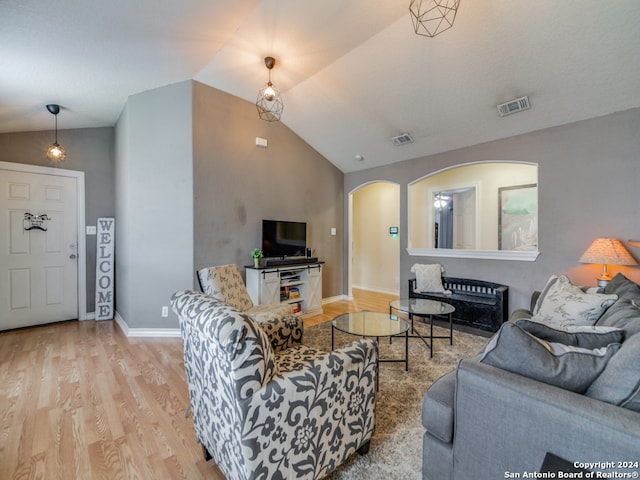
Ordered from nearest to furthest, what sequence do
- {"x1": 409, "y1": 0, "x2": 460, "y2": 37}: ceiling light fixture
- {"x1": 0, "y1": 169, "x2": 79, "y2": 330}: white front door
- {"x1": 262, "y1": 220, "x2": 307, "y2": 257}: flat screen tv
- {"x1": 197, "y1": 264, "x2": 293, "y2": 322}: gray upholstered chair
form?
{"x1": 409, "y1": 0, "x2": 460, "y2": 37}: ceiling light fixture, {"x1": 197, "y1": 264, "x2": 293, "y2": 322}: gray upholstered chair, {"x1": 0, "y1": 169, "x2": 79, "y2": 330}: white front door, {"x1": 262, "y1": 220, "x2": 307, "y2": 257}: flat screen tv

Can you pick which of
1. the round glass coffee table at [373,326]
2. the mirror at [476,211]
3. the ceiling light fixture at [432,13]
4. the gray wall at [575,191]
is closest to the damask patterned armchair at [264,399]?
the round glass coffee table at [373,326]

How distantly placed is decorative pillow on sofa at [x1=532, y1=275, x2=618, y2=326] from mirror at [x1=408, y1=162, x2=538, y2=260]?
5.48 feet

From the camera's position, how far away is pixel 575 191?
3.28 m

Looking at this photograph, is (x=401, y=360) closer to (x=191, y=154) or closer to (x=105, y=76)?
(x=191, y=154)

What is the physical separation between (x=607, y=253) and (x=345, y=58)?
135 inches

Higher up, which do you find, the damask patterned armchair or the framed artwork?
the framed artwork

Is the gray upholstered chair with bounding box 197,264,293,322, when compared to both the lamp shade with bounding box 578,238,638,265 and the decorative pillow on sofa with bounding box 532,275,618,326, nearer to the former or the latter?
the decorative pillow on sofa with bounding box 532,275,618,326

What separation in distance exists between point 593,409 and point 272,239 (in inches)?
151

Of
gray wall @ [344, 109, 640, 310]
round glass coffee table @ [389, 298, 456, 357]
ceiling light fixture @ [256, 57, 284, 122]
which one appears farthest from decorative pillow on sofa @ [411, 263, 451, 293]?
ceiling light fixture @ [256, 57, 284, 122]

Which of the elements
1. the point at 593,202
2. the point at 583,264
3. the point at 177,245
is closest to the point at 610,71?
the point at 593,202

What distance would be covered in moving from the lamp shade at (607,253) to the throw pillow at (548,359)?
2.35m

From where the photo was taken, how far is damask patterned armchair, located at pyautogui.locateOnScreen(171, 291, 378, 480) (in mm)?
1136

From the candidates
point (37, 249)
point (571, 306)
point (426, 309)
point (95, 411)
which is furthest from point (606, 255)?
point (37, 249)

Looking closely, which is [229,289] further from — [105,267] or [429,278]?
[429,278]
